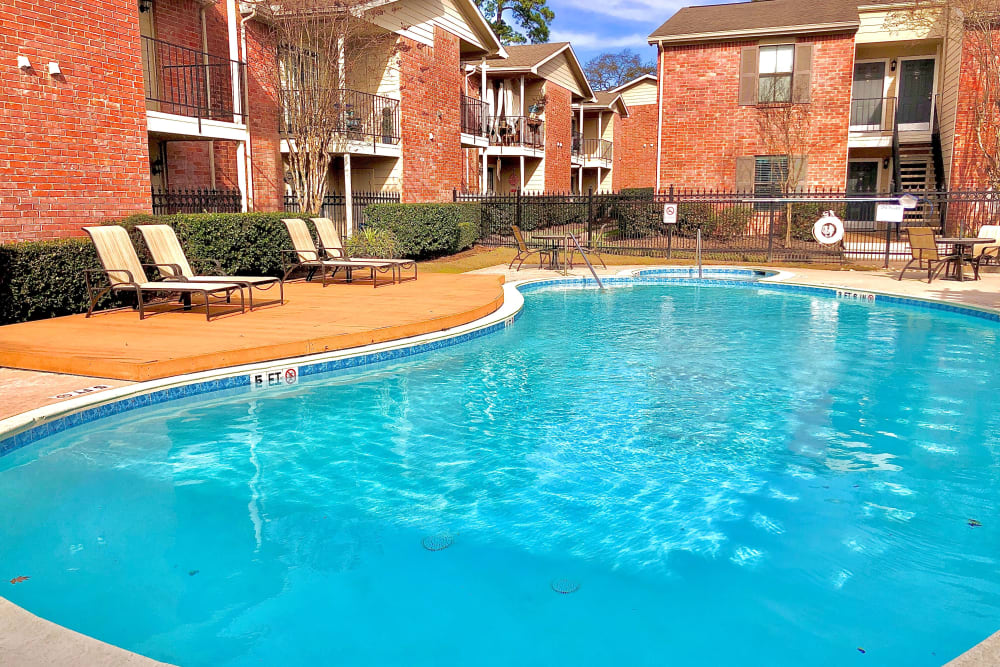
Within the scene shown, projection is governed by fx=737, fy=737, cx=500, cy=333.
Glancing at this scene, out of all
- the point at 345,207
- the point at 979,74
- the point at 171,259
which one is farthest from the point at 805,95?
the point at 171,259

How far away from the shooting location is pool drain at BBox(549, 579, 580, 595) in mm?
3357

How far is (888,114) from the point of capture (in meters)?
23.2

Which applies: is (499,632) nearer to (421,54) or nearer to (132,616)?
(132,616)

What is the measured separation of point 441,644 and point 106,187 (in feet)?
30.6

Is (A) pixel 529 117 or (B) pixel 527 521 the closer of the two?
(B) pixel 527 521

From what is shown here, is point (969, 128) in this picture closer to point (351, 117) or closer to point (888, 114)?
point (888, 114)

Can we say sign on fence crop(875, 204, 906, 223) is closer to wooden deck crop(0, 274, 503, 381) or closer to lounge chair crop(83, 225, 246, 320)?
wooden deck crop(0, 274, 503, 381)

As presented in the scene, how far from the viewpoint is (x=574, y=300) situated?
484 inches

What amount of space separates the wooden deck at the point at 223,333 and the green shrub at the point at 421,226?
5.83 meters

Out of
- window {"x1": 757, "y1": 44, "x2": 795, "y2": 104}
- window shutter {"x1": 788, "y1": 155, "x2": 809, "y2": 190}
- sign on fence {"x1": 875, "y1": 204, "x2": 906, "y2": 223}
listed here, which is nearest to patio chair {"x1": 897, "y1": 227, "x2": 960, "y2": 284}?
sign on fence {"x1": 875, "y1": 204, "x2": 906, "y2": 223}

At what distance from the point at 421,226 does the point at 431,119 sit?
4.76 meters

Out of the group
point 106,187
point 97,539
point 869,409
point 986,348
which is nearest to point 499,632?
point 97,539

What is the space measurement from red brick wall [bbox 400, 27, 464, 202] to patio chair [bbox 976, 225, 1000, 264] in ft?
41.4

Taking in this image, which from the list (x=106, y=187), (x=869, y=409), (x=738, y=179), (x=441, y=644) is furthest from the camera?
(x=738, y=179)
